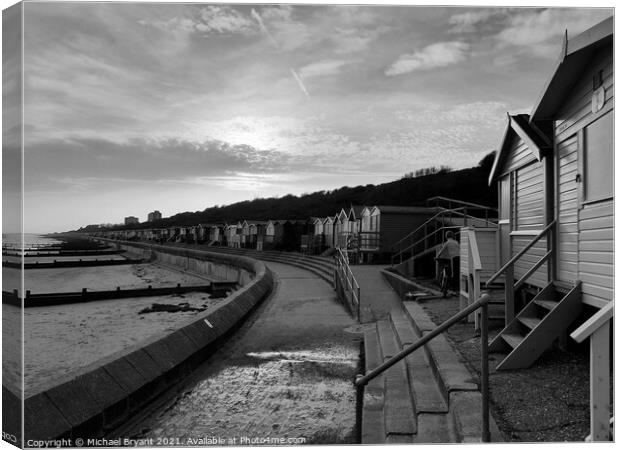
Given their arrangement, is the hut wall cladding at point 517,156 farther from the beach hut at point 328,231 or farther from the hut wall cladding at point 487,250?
the beach hut at point 328,231

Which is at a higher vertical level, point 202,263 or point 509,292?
point 509,292

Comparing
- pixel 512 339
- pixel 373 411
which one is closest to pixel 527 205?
pixel 512 339

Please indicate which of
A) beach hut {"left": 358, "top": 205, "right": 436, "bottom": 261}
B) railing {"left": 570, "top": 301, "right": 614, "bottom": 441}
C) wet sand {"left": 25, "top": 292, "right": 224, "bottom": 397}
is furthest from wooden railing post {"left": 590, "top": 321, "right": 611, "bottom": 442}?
beach hut {"left": 358, "top": 205, "right": 436, "bottom": 261}

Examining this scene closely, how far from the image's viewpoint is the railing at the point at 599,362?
3.11m

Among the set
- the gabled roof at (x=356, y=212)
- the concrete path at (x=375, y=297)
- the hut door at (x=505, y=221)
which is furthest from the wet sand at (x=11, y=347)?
the gabled roof at (x=356, y=212)

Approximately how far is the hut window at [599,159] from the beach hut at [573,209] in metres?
0.01

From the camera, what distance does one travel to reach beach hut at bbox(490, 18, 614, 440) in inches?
179

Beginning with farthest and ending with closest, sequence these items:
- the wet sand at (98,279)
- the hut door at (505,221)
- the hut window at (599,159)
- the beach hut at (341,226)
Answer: the wet sand at (98,279), the beach hut at (341,226), the hut door at (505,221), the hut window at (599,159)

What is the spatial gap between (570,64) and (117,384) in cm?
Result: 619

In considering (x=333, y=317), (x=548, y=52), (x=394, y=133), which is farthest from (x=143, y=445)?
(x=333, y=317)

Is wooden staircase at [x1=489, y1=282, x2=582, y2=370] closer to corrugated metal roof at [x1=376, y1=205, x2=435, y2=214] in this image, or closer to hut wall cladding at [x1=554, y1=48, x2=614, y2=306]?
hut wall cladding at [x1=554, y1=48, x2=614, y2=306]

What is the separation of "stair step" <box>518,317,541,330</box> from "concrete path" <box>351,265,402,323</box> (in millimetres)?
4243

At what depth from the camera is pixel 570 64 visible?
5.04 meters

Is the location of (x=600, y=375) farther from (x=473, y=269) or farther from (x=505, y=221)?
(x=505, y=221)
